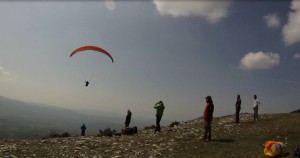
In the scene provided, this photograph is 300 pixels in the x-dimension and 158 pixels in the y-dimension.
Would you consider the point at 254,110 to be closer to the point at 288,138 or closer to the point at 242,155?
the point at 288,138

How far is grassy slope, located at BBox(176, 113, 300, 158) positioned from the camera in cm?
1571

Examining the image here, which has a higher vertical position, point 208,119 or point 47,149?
point 208,119

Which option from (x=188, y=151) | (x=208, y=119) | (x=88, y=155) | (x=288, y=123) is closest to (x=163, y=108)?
(x=208, y=119)

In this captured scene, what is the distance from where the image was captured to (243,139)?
746 inches

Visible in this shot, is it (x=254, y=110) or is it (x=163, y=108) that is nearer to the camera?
(x=163, y=108)

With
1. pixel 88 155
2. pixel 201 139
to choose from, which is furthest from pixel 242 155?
pixel 88 155

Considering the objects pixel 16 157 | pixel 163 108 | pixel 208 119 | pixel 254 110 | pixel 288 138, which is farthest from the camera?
pixel 254 110

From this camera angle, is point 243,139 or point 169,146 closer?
point 169,146

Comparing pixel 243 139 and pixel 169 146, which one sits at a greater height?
pixel 243 139

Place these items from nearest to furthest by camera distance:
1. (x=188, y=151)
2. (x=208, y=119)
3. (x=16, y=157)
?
(x=16, y=157) → (x=188, y=151) → (x=208, y=119)

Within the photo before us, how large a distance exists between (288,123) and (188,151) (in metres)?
12.2

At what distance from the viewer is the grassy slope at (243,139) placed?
15.7 meters

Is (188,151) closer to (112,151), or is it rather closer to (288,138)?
(112,151)

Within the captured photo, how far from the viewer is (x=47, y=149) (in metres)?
17.0
